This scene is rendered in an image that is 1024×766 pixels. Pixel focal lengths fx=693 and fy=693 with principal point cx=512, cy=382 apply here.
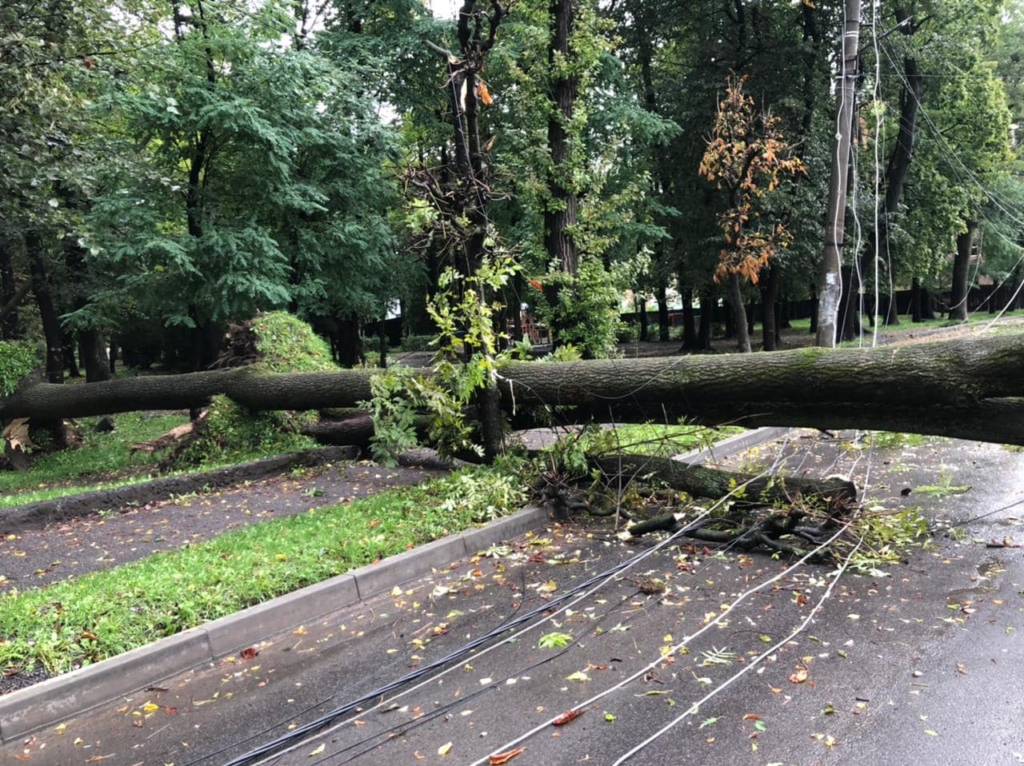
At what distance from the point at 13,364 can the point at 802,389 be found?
12.7 m

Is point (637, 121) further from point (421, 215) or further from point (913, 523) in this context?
point (913, 523)

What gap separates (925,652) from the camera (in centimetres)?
361

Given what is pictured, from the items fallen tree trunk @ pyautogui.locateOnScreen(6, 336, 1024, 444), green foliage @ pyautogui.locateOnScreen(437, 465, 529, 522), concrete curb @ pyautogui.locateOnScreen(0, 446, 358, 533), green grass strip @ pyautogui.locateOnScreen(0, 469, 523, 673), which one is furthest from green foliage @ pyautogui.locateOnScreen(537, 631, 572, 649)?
concrete curb @ pyautogui.locateOnScreen(0, 446, 358, 533)

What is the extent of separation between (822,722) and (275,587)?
340 centimetres

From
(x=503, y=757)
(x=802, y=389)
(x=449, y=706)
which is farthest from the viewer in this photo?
(x=802, y=389)

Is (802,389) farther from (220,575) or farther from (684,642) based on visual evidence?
(220,575)

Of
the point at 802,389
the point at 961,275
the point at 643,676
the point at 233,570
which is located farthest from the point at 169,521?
the point at 961,275

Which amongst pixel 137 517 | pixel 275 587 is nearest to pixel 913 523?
pixel 275 587

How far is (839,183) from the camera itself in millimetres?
10234

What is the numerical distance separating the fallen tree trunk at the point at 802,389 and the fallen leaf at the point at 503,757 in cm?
399

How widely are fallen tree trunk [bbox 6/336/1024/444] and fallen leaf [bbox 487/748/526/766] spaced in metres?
3.99

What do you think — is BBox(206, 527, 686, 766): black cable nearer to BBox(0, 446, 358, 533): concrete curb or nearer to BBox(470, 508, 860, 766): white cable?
BBox(470, 508, 860, 766): white cable

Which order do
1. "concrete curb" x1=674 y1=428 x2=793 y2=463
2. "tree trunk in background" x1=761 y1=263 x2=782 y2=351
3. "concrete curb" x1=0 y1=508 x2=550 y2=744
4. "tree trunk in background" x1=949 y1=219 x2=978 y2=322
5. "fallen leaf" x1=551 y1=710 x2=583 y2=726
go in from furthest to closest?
1. "tree trunk in background" x1=949 y1=219 x2=978 y2=322
2. "tree trunk in background" x1=761 y1=263 x2=782 y2=351
3. "concrete curb" x1=674 y1=428 x2=793 y2=463
4. "concrete curb" x1=0 y1=508 x2=550 y2=744
5. "fallen leaf" x1=551 y1=710 x2=583 y2=726

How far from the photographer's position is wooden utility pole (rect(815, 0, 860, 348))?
32.8 ft
